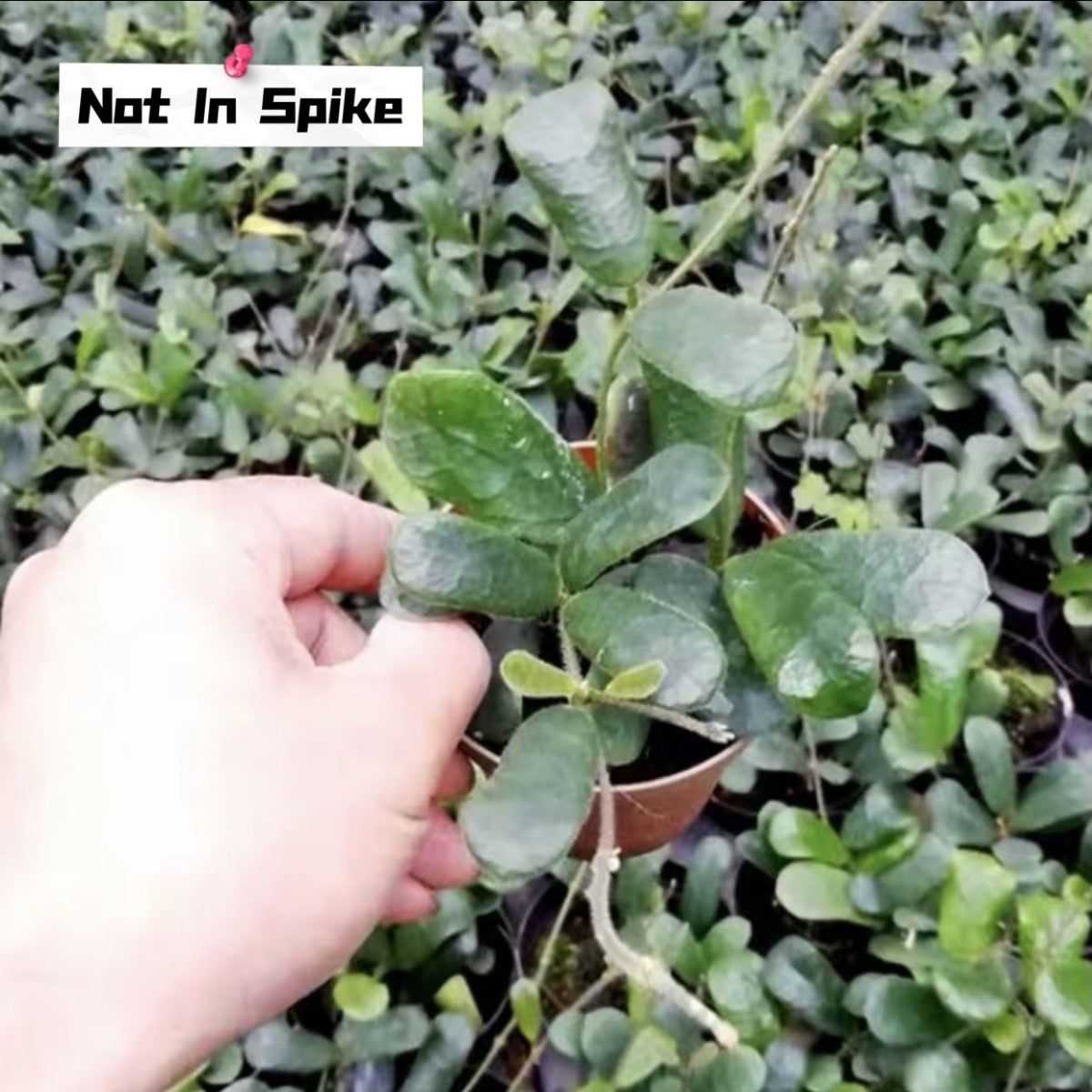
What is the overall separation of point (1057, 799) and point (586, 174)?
20.9 inches

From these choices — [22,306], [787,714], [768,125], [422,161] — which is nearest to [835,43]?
[768,125]

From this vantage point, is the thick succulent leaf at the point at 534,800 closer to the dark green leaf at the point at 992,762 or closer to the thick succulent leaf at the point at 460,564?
the thick succulent leaf at the point at 460,564

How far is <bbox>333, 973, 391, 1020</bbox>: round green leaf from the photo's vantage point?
35.5 inches

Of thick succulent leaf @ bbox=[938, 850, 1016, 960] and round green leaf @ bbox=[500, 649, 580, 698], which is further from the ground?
round green leaf @ bbox=[500, 649, 580, 698]

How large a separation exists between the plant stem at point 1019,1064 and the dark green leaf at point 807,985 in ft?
0.31

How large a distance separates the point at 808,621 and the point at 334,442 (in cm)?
54

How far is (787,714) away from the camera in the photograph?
0.78 meters

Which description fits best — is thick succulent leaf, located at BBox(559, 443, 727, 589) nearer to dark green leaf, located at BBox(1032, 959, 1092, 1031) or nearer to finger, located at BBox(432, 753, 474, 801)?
finger, located at BBox(432, 753, 474, 801)

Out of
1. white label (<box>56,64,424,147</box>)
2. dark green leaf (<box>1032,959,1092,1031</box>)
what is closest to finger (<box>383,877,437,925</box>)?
dark green leaf (<box>1032,959,1092,1031</box>)

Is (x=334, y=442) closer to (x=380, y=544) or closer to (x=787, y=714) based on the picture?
(x=380, y=544)

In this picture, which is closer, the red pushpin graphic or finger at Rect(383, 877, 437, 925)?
finger at Rect(383, 877, 437, 925)

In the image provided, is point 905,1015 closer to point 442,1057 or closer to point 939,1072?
point 939,1072

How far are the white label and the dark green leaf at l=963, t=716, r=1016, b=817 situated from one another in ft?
2.18

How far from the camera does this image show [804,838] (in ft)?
3.15
